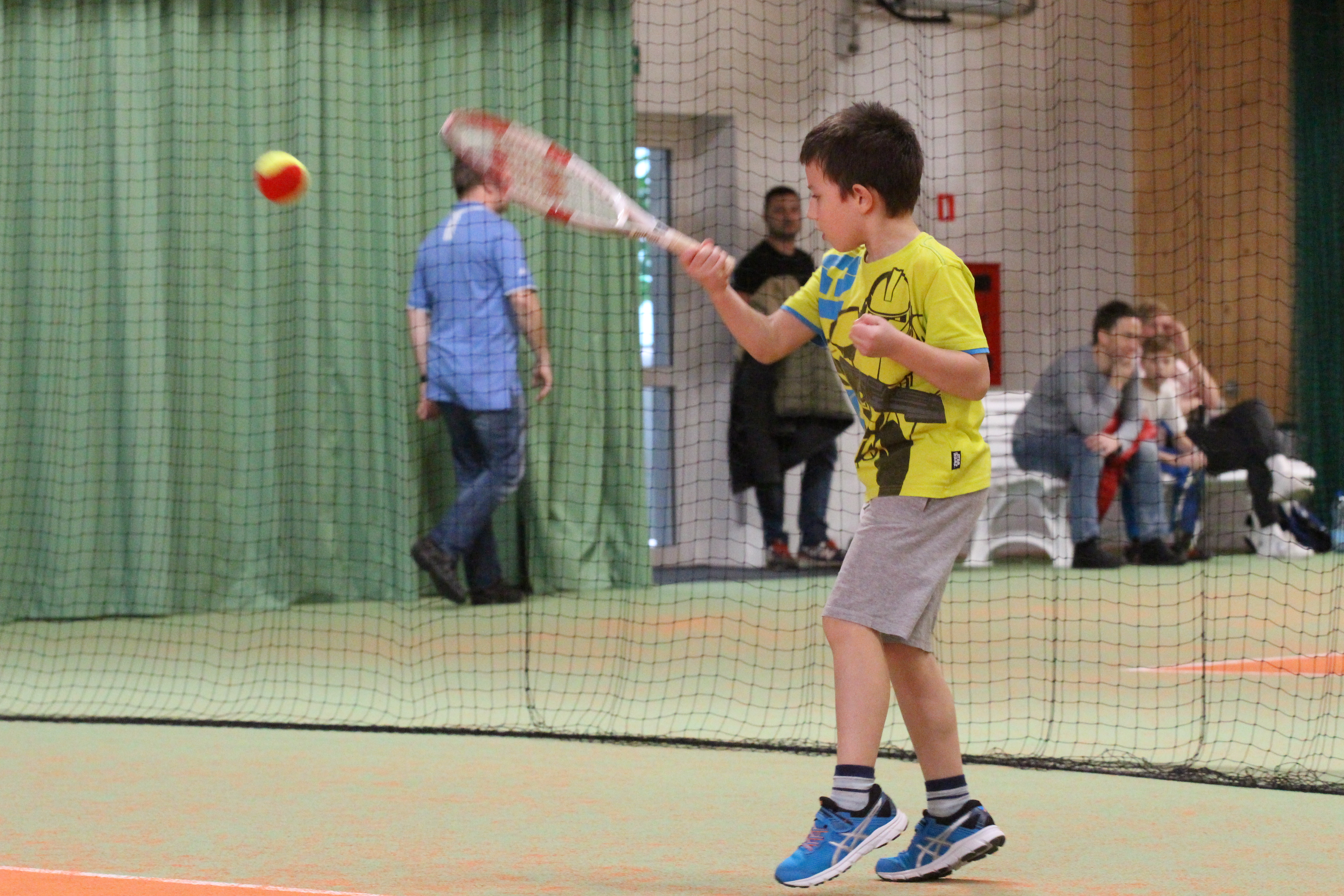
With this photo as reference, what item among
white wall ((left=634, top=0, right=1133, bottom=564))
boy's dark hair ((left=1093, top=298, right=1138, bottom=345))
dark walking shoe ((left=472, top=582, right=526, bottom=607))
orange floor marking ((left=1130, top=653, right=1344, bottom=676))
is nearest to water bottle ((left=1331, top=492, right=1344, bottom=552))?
white wall ((left=634, top=0, right=1133, bottom=564))

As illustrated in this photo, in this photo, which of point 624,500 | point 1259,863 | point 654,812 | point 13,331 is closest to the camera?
point 1259,863

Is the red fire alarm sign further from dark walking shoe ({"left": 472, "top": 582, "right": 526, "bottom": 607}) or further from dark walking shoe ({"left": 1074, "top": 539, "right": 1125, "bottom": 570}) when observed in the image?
dark walking shoe ({"left": 472, "top": 582, "right": 526, "bottom": 607})

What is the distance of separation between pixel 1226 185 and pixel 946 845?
7.96m

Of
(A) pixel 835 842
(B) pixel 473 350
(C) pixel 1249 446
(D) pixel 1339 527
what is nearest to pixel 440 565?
(B) pixel 473 350

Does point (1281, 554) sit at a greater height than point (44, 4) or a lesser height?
lesser

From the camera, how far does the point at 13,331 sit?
5910 millimetres

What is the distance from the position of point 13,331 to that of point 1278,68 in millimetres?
7288

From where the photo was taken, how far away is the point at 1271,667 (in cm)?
428

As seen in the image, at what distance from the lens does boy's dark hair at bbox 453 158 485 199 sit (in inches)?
222

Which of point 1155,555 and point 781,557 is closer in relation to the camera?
point 781,557

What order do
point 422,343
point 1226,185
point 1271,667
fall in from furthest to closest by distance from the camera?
point 1226,185 → point 422,343 → point 1271,667

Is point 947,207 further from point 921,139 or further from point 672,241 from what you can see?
point 672,241

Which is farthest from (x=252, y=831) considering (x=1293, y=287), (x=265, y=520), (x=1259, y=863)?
(x=1293, y=287)

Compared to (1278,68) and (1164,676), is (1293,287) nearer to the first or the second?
(1278,68)
